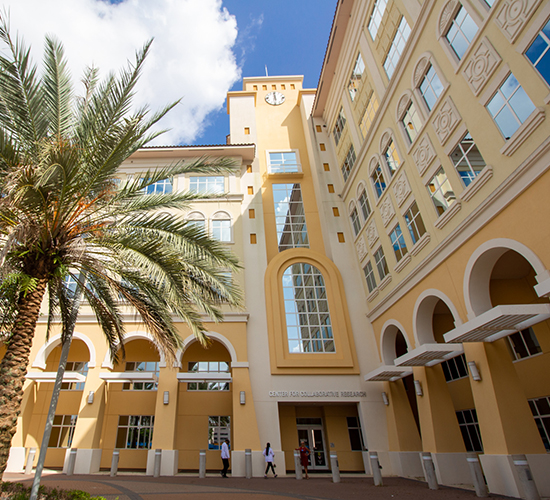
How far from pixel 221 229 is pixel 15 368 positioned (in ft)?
53.8

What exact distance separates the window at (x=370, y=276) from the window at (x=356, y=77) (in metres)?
9.92

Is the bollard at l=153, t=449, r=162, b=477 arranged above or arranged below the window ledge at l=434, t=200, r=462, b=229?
below

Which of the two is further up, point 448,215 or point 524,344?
point 448,215

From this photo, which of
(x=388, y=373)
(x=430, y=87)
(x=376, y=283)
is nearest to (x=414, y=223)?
(x=376, y=283)

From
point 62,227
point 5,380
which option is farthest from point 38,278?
point 5,380

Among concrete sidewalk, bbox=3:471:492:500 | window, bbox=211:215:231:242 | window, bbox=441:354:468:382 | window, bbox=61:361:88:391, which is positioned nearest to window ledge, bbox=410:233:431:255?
window, bbox=441:354:468:382

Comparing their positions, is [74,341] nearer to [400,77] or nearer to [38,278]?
[38,278]

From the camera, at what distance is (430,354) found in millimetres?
13703

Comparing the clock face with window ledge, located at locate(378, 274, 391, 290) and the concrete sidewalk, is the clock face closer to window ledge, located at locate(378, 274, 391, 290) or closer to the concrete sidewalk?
window ledge, located at locate(378, 274, 391, 290)

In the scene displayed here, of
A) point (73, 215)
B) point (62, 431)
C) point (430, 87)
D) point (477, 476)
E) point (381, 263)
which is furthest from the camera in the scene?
point (62, 431)

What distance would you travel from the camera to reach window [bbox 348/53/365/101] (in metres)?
21.1

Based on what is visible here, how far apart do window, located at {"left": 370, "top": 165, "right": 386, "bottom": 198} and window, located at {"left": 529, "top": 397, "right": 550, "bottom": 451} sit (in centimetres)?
1074

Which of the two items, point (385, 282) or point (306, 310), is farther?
point (306, 310)

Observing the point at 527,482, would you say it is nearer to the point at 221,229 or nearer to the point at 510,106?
the point at 510,106
